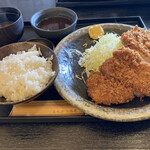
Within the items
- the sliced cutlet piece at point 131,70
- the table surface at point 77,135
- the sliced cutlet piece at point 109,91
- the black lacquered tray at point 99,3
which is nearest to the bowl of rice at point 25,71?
the table surface at point 77,135

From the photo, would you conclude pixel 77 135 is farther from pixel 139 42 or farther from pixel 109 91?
pixel 139 42

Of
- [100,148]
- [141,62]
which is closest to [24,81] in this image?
[100,148]

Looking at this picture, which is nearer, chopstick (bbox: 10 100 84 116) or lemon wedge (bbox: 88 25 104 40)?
chopstick (bbox: 10 100 84 116)

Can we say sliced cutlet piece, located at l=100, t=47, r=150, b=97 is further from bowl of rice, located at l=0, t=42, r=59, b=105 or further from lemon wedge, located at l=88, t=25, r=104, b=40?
lemon wedge, located at l=88, t=25, r=104, b=40

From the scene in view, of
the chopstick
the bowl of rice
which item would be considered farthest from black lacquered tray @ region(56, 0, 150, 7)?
the chopstick

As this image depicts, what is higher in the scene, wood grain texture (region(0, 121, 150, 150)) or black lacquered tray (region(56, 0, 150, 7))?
black lacquered tray (region(56, 0, 150, 7))

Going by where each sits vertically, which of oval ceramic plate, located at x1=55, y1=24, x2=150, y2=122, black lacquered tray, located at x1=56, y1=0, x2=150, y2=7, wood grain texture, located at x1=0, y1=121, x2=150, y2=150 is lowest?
wood grain texture, located at x1=0, y1=121, x2=150, y2=150

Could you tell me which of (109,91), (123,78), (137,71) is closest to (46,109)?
(109,91)
